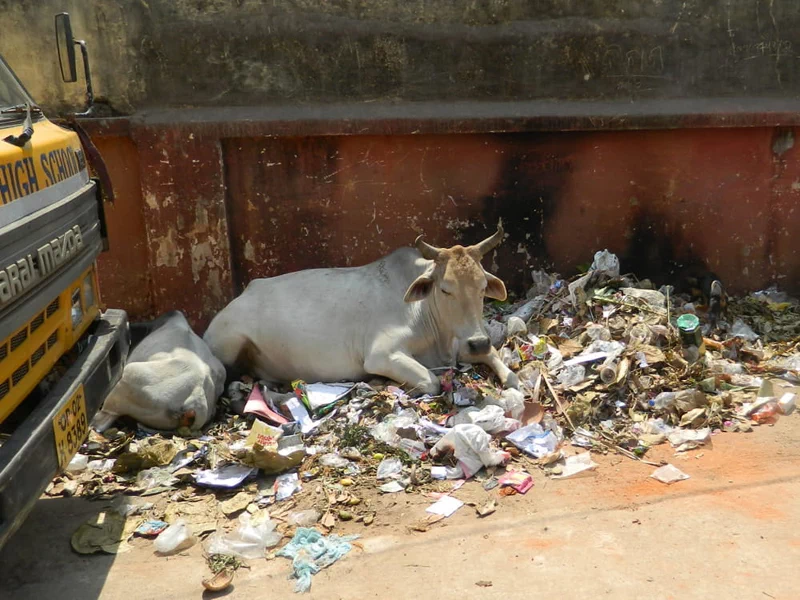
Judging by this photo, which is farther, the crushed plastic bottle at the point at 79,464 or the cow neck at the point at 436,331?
the cow neck at the point at 436,331

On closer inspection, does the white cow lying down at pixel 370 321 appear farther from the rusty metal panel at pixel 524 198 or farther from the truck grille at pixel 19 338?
the truck grille at pixel 19 338

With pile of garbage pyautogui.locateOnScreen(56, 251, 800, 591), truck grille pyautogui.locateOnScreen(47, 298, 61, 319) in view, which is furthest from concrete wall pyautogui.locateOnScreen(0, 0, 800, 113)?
truck grille pyautogui.locateOnScreen(47, 298, 61, 319)

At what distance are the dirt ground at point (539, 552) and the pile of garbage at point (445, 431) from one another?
0.32ft

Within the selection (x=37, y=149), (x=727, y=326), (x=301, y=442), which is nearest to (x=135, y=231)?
(x=301, y=442)

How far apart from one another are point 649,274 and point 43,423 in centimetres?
516

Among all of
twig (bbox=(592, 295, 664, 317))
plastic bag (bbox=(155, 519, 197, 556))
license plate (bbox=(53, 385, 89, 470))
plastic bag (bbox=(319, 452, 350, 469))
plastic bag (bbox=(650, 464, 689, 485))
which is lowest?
plastic bag (bbox=(319, 452, 350, 469))

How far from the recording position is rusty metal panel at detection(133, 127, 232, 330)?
643 cm

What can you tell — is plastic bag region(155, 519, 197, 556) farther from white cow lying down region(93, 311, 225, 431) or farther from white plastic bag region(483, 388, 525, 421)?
white plastic bag region(483, 388, 525, 421)

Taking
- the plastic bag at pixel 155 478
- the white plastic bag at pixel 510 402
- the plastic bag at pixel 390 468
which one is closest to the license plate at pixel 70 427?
the plastic bag at pixel 155 478

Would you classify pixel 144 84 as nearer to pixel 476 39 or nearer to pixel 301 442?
pixel 476 39

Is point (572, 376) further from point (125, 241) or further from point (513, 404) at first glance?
point (125, 241)

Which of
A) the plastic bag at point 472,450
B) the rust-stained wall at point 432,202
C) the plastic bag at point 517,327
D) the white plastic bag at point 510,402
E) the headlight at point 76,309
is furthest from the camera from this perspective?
the rust-stained wall at point 432,202

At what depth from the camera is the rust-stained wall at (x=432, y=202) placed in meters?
6.54

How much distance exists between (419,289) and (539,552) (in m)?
2.24
